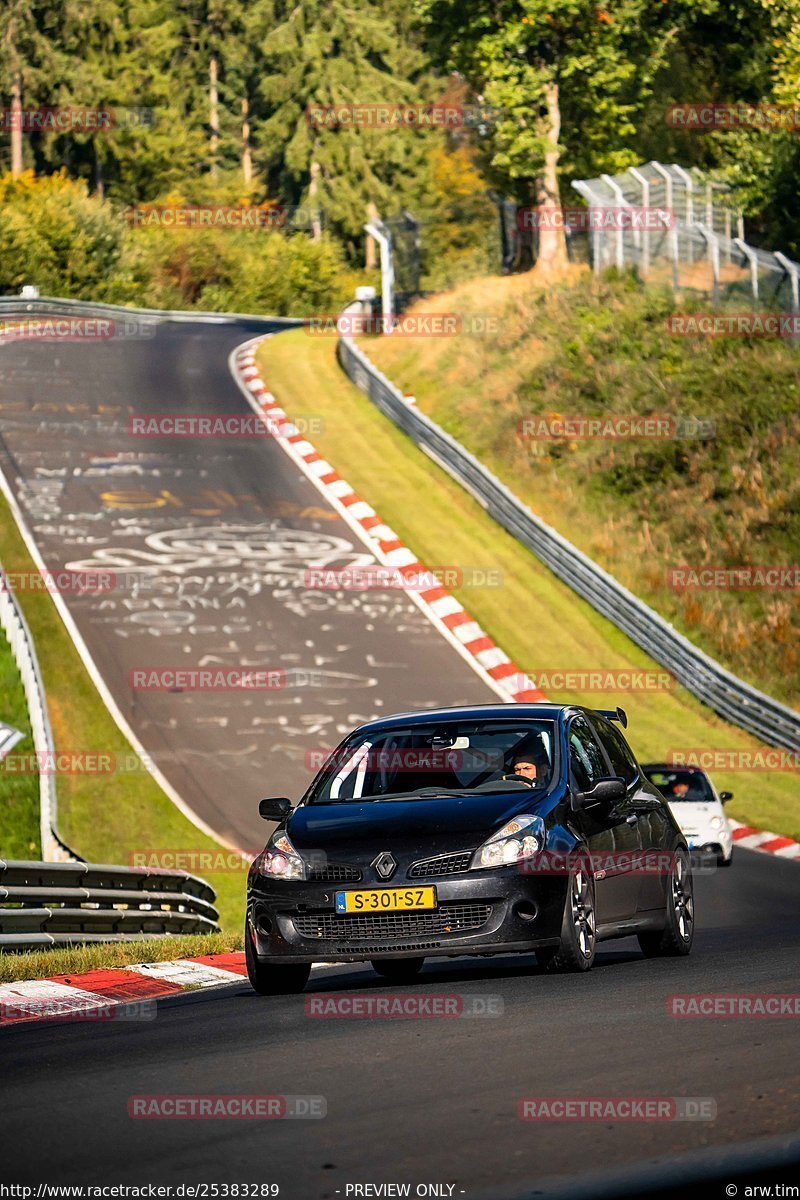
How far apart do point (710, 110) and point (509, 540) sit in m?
29.9

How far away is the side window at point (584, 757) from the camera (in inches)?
414

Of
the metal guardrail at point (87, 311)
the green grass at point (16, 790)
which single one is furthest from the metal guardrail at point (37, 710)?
the metal guardrail at point (87, 311)

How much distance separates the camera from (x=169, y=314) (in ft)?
197

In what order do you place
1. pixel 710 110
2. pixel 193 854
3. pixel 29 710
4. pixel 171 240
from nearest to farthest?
1. pixel 193 854
2. pixel 29 710
3. pixel 710 110
4. pixel 171 240

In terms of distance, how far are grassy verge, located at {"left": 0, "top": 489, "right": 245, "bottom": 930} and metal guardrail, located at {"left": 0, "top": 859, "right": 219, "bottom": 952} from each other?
311 centimetres

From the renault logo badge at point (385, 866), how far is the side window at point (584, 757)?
140 cm

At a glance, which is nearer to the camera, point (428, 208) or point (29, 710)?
point (29, 710)

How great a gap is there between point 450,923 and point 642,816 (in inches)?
78.7

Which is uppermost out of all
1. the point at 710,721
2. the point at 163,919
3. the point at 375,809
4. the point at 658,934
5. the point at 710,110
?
the point at 710,110

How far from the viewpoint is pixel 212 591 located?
2972 centimetres

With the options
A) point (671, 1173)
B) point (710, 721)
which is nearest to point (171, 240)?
point (710, 721)

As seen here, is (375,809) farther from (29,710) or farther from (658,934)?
(29,710)

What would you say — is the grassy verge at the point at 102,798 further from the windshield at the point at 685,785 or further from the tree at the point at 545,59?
the tree at the point at 545,59

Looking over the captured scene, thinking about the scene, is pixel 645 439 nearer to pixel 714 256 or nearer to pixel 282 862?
pixel 714 256
